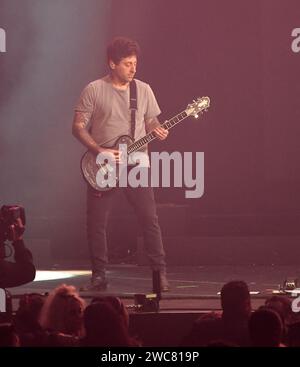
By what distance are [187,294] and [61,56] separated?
459 cm

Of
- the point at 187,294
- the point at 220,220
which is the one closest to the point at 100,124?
the point at 187,294

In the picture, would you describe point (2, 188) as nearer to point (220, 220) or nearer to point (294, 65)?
point (220, 220)

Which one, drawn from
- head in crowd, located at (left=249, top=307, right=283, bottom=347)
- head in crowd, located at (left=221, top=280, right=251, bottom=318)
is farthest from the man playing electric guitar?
head in crowd, located at (left=249, top=307, right=283, bottom=347)

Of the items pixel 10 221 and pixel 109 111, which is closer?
pixel 10 221

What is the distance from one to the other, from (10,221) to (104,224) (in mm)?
2802

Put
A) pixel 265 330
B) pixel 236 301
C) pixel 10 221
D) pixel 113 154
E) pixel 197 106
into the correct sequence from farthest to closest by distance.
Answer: pixel 197 106 → pixel 113 154 → pixel 10 221 → pixel 236 301 → pixel 265 330

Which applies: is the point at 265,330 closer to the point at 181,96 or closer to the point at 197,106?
the point at 197,106

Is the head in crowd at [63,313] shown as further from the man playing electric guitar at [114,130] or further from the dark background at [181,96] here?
the dark background at [181,96]

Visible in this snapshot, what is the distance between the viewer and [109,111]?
9.88 m

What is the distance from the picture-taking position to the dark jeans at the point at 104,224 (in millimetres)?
9844

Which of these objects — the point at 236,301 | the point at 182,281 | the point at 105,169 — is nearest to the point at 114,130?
the point at 105,169

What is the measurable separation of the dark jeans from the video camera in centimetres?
267

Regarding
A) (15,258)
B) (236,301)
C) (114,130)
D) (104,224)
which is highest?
(114,130)

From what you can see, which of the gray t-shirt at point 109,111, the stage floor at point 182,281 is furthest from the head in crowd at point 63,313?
the gray t-shirt at point 109,111
